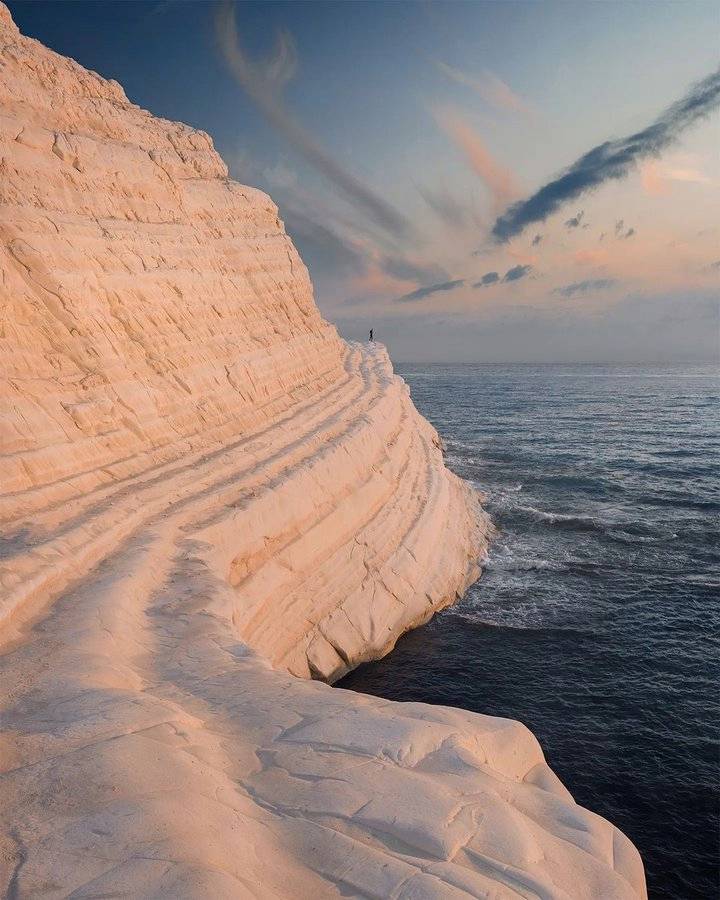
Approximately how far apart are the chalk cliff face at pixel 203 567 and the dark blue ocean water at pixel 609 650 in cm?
161

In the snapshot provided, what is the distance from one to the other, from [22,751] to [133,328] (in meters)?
11.8

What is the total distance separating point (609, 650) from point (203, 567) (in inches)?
414

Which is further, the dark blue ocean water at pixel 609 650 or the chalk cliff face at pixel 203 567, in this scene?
the dark blue ocean water at pixel 609 650

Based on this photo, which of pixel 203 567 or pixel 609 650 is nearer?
pixel 203 567

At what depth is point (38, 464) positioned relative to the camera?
11.0 m

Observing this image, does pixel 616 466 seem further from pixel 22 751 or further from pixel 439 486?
pixel 22 751

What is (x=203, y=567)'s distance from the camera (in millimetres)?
10180

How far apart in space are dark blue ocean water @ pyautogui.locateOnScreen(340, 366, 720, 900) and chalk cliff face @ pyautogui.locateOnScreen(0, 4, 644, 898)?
5.30ft

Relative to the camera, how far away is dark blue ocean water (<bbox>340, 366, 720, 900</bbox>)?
32.4 ft

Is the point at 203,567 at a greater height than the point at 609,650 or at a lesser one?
greater

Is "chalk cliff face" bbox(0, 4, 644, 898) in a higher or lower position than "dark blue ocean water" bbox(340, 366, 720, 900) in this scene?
higher

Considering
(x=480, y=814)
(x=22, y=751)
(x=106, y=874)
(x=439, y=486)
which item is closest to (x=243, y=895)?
(x=106, y=874)

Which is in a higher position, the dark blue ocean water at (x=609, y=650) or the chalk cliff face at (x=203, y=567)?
Result: the chalk cliff face at (x=203, y=567)

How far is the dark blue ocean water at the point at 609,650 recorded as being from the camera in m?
9.89
